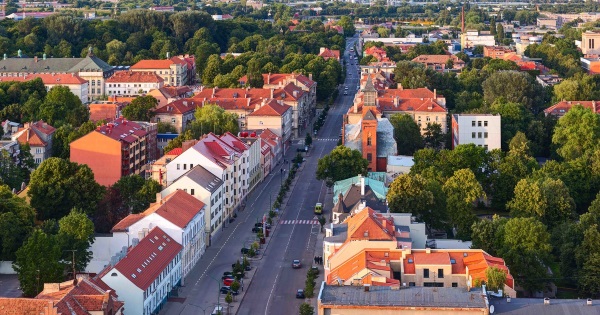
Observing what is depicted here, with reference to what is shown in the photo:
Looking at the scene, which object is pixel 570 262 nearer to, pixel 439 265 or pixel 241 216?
pixel 439 265

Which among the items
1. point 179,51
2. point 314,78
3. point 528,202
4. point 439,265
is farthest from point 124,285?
point 179,51

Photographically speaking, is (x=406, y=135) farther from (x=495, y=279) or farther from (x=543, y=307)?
(x=543, y=307)

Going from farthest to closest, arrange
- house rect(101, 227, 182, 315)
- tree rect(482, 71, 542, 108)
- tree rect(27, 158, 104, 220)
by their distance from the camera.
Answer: tree rect(482, 71, 542, 108) < tree rect(27, 158, 104, 220) < house rect(101, 227, 182, 315)

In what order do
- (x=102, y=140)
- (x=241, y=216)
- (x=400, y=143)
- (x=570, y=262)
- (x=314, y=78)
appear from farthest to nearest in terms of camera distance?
1. (x=314, y=78)
2. (x=400, y=143)
3. (x=102, y=140)
4. (x=241, y=216)
5. (x=570, y=262)

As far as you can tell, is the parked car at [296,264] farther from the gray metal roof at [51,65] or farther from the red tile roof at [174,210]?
the gray metal roof at [51,65]

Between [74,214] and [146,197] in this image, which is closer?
[74,214]

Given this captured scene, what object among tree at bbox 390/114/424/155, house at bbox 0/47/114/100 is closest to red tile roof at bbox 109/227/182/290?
tree at bbox 390/114/424/155

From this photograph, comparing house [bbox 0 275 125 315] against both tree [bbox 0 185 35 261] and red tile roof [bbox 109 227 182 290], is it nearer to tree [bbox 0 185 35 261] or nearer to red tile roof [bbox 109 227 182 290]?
red tile roof [bbox 109 227 182 290]
